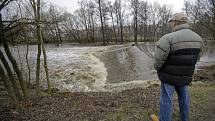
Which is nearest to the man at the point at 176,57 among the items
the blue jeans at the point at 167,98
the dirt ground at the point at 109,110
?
the blue jeans at the point at 167,98

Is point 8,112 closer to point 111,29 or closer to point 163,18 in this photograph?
point 111,29

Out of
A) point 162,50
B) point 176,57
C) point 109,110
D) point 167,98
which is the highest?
point 162,50

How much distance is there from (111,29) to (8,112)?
2574 inches

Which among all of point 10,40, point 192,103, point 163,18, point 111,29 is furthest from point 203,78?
point 163,18

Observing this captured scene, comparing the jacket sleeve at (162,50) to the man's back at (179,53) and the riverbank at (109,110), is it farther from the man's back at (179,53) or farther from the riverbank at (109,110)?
the riverbank at (109,110)

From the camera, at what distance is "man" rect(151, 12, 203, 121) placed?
3582 millimetres

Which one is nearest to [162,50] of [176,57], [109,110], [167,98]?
[176,57]

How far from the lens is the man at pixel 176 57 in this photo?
358 cm

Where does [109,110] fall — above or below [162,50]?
below

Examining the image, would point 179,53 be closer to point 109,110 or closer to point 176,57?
point 176,57

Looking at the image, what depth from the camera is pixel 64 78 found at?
53.0 ft

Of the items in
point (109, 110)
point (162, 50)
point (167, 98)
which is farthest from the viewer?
point (109, 110)

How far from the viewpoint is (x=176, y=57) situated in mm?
3658

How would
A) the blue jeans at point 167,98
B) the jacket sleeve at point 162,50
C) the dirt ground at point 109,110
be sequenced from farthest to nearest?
the dirt ground at point 109,110, the blue jeans at point 167,98, the jacket sleeve at point 162,50
